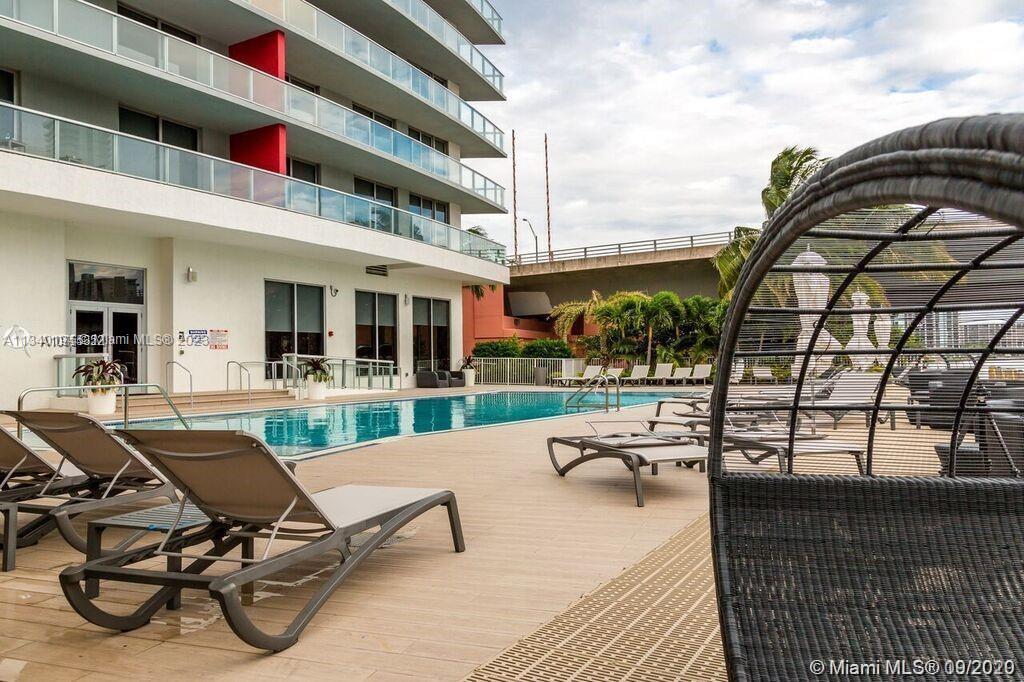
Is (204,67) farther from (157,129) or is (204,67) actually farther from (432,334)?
(432,334)

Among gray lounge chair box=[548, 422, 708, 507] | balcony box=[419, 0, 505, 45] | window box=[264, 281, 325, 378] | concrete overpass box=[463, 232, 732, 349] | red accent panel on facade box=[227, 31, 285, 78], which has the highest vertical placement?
balcony box=[419, 0, 505, 45]

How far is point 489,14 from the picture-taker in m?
28.3

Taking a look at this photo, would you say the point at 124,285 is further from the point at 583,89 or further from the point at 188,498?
the point at 583,89

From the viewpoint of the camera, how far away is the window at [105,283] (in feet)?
50.2

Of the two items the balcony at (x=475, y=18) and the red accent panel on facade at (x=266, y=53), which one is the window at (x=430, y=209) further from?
the red accent panel on facade at (x=266, y=53)

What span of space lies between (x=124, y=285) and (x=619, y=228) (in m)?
46.4

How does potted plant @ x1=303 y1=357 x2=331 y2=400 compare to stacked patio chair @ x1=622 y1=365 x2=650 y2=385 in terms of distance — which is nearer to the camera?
potted plant @ x1=303 y1=357 x2=331 y2=400

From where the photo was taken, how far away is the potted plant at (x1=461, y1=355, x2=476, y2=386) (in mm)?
26969

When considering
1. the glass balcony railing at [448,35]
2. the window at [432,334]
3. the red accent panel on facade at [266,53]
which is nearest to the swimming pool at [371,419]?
the window at [432,334]

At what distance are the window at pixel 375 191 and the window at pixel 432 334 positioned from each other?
140 inches

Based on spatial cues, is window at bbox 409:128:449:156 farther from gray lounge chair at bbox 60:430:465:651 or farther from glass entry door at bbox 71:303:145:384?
gray lounge chair at bbox 60:430:465:651

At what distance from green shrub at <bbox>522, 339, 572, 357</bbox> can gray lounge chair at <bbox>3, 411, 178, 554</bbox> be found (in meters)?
24.5

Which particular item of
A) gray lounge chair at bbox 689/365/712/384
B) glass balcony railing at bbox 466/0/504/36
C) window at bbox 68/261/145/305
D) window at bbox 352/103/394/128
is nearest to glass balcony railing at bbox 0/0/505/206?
window at bbox 352/103/394/128

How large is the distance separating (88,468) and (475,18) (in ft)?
85.5
